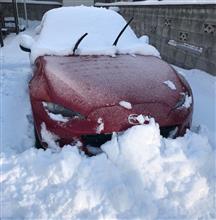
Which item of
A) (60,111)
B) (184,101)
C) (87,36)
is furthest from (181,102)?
(87,36)

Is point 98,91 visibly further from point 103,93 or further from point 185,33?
point 185,33

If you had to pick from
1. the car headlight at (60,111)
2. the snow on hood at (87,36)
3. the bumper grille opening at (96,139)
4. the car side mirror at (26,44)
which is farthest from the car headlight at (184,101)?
the car side mirror at (26,44)

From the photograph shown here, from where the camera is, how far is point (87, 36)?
3955mm

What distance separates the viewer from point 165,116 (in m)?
2.67

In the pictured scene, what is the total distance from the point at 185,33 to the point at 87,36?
3.19m

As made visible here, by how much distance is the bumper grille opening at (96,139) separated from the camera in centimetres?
257

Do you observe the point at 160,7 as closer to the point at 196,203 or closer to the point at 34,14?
the point at 196,203

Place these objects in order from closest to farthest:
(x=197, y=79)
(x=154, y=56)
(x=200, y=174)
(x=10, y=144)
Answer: (x=200, y=174), (x=10, y=144), (x=154, y=56), (x=197, y=79)

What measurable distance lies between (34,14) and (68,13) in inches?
585

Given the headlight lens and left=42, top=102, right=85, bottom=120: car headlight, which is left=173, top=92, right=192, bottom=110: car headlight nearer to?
the headlight lens

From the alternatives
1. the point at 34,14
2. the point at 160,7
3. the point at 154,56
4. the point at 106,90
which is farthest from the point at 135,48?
the point at 34,14

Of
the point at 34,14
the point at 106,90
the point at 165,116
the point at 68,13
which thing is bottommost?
the point at 34,14

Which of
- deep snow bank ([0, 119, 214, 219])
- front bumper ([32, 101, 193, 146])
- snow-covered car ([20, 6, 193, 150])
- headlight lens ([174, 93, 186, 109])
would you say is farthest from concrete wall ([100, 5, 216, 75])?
deep snow bank ([0, 119, 214, 219])

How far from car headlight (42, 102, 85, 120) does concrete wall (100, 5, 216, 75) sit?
362 centimetres
